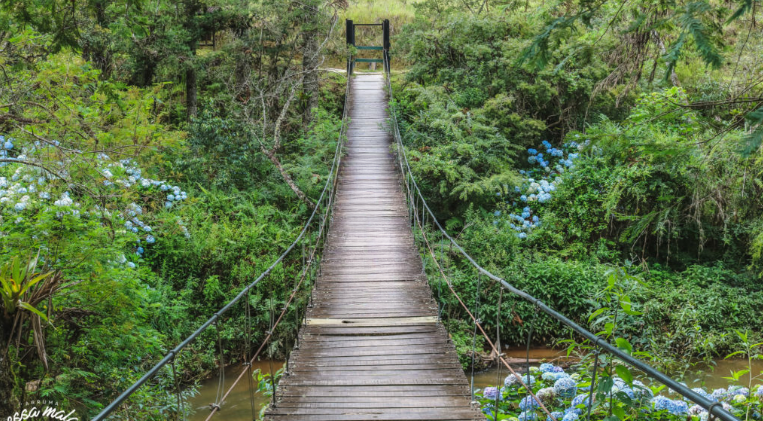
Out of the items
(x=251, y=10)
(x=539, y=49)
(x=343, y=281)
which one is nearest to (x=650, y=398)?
(x=539, y=49)

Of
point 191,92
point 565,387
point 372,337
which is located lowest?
point 372,337

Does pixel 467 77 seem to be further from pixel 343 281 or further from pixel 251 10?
pixel 343 281

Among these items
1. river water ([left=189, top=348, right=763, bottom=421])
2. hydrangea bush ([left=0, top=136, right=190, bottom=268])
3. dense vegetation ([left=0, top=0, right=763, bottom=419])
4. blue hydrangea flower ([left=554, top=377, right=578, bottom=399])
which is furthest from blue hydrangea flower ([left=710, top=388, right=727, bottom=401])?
hydrangea bush ([left=0, top=136, right=190, bottom=268])

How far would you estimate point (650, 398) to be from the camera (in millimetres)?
2879

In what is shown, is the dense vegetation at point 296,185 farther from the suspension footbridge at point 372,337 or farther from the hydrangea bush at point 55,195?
the suspension footbridge at point 372,337

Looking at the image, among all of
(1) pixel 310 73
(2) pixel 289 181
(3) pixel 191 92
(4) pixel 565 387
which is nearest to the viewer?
(4) pixel 565 387

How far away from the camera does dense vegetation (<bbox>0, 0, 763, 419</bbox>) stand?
4570mm

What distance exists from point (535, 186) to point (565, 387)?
6653 mm

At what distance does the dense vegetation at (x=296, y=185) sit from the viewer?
457 centimetres

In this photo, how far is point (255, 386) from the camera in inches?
286

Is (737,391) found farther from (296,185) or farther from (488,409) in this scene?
(296,185)

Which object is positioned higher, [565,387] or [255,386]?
[565,387]

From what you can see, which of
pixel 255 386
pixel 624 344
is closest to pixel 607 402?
pixel 624 344

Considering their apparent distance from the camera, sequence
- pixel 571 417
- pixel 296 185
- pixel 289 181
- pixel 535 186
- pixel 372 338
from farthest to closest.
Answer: pixel 296 185 → pixel 289 181 → pixel 535 186 → pixel 372 338 → pixel 571 417
